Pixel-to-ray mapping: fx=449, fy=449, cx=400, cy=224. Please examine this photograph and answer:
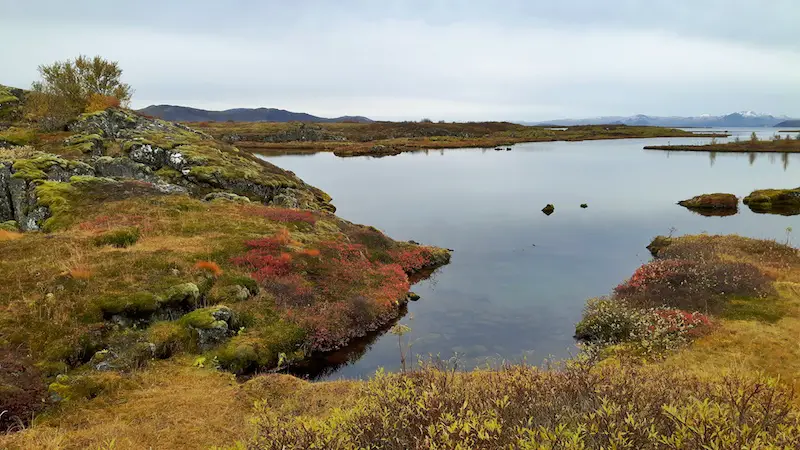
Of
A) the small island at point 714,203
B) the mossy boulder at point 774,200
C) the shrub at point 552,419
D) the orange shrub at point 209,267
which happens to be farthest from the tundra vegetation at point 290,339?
the mossy boulder at point 774,200

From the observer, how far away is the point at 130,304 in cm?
2103

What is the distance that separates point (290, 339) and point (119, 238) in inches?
554

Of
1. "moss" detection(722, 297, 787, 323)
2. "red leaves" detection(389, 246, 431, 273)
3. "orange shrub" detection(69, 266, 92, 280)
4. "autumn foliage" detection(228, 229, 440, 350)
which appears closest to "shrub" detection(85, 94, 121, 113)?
"autumn foliage" detection(228, 229, 440, 350)

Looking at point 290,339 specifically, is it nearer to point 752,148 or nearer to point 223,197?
point 223,197

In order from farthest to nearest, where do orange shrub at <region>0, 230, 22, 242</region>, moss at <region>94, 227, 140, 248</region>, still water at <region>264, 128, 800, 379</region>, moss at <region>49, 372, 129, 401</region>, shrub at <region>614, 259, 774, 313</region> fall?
moss at <region>94, 227, 140, 248</region> < orange shrub at <region>0, 230, 22, 242</region> < shrub at <region>614, 259, 774, 313</region> < still water at <region>264, 128, 800, 379</region> < moss at <region>49, 372, 129, 401</region>

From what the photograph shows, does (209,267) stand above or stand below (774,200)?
below

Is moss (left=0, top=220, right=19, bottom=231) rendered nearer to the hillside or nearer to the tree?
the hillside

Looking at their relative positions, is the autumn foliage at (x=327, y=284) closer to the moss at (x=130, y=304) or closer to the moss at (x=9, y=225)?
the moss at (x=130, y=304)

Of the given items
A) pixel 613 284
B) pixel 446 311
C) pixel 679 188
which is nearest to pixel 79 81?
pixel 446 311

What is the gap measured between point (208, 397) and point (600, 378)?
13.8m

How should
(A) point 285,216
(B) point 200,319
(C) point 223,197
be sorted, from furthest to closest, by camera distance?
(C) point 223,197, (A) point 285,216, (B) point 200,319

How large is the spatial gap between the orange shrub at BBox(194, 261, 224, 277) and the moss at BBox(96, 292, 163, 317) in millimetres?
4151

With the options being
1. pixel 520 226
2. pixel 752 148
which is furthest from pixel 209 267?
pixel 752 148

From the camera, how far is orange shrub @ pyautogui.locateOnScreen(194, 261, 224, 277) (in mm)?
26031
